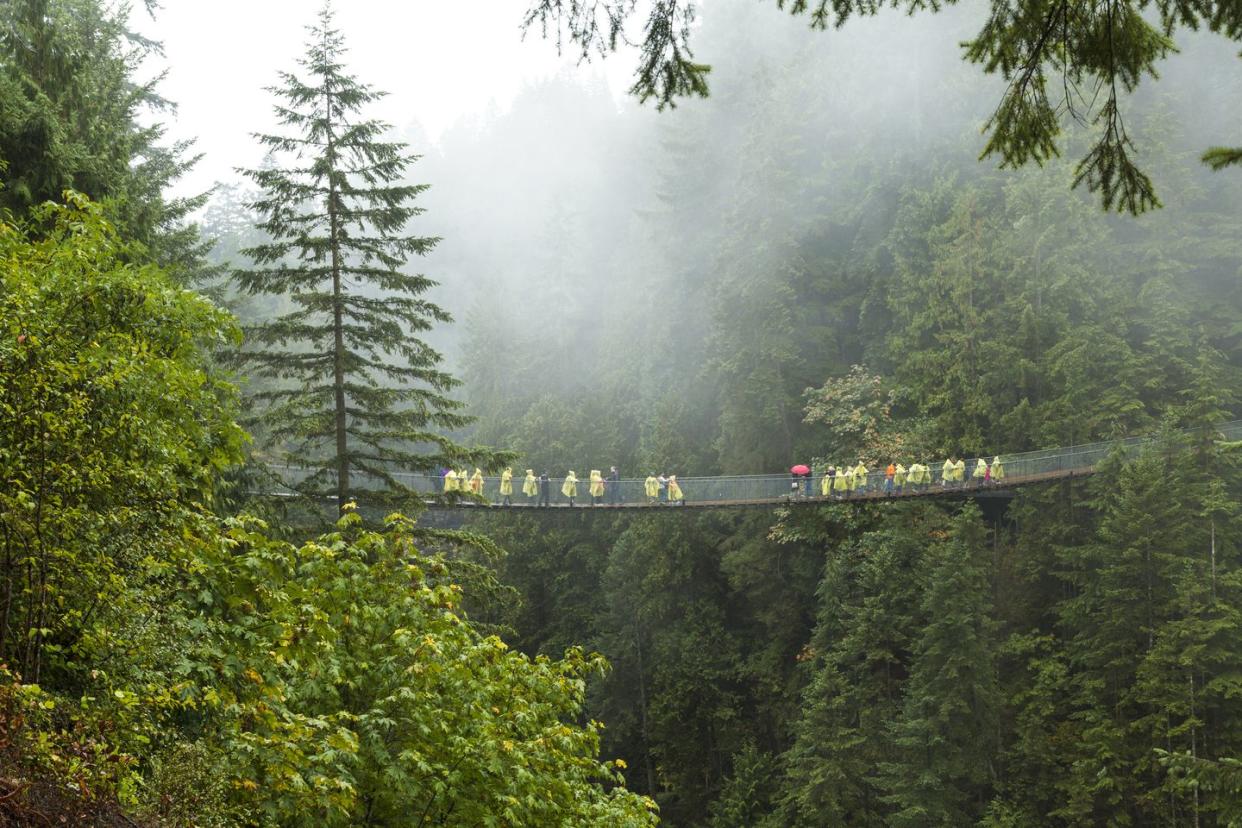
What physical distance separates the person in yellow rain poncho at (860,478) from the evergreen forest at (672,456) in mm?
1922

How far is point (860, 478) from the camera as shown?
2238 cm

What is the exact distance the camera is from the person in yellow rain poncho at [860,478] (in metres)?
22.0

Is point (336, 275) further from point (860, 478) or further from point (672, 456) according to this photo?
point (672, 456)

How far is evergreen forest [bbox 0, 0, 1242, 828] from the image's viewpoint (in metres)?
5.20

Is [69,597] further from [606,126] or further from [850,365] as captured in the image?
[606,126]

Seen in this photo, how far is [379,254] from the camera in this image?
1353 centimetres

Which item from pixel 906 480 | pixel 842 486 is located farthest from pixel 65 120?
pixel 906 480

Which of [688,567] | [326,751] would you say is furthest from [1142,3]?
[688,567]

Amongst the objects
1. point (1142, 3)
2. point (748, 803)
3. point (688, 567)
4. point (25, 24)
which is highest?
point (25, 24)

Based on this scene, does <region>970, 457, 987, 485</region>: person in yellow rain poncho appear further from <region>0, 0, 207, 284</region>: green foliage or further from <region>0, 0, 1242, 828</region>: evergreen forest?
<region>0, 0, 207, 284</region>: green foliage

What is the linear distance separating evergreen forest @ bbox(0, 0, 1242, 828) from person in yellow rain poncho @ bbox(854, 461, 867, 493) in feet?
6.31

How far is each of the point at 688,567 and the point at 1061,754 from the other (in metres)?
13.0

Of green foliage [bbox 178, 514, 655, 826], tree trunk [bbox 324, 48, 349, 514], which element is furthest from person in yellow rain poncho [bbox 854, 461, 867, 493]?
green foliage [bbox 178, 514, 655, 826]

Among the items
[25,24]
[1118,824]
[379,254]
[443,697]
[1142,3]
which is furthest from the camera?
[1118,824]
